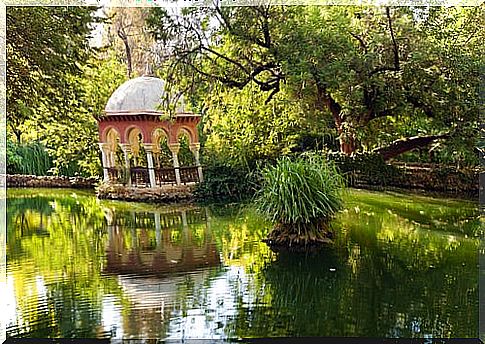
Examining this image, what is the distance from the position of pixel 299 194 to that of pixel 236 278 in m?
1.06

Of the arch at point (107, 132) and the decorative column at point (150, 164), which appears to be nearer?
the decorative column at point (150, 164)

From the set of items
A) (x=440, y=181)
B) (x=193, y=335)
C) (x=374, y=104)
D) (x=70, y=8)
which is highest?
(x=70, y=8)

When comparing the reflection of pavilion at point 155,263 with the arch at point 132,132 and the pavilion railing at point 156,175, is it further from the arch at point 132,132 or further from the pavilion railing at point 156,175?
the arch at point 132,132

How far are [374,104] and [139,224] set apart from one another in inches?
159

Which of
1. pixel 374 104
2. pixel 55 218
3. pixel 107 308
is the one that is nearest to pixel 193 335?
pixel 107 308

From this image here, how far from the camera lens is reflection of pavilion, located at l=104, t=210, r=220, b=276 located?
188 inches

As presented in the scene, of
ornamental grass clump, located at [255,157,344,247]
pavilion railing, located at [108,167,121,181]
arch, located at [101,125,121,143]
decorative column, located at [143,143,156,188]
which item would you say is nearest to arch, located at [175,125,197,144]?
decorative column, located at [143,143,156,188]

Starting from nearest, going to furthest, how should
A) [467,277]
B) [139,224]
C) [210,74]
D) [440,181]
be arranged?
[467,277], [139,224], [210,74], [440,181]

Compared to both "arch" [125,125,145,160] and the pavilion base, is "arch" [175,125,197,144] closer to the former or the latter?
"arch" [125,125,145,160]

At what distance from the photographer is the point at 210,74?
8.24 meters

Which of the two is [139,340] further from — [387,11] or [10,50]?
[387,11]

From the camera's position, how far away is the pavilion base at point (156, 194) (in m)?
8.94

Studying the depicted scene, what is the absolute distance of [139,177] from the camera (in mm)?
9328

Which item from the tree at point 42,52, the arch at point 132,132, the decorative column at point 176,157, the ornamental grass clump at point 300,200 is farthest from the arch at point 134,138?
the ornamental grass clump at point 300,200
